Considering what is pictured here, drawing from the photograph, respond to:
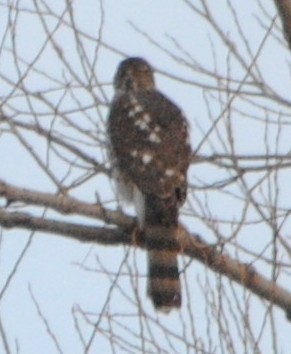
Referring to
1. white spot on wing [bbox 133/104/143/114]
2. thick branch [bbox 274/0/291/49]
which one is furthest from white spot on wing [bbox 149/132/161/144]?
thick branch [bbox 274/0/291/49]

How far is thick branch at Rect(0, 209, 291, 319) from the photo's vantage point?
12.7ft

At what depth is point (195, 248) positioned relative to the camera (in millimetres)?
4172

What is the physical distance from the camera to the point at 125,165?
16.8 ft

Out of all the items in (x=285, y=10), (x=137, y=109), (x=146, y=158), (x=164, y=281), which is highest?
(x=137, y=109)

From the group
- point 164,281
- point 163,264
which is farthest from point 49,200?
point 164,281

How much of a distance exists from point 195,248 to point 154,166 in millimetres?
922

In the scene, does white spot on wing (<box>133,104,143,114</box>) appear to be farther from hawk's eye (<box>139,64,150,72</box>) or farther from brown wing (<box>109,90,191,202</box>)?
hawk's eye (<box>139,64,150,72</box>)

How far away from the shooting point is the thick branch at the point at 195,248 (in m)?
3.87

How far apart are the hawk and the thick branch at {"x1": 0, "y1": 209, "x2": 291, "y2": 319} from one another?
0.31 metres

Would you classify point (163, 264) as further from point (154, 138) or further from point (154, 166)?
point (154, 138)

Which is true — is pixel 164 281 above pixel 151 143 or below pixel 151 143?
below

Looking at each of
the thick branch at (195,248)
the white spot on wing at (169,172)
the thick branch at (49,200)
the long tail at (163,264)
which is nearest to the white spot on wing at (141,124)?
the white spot on wing at (169,172)

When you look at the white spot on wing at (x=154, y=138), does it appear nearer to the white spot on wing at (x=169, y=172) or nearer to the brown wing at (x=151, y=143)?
the brown wing at (x=151, y=143)

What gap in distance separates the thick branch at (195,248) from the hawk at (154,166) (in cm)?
31
